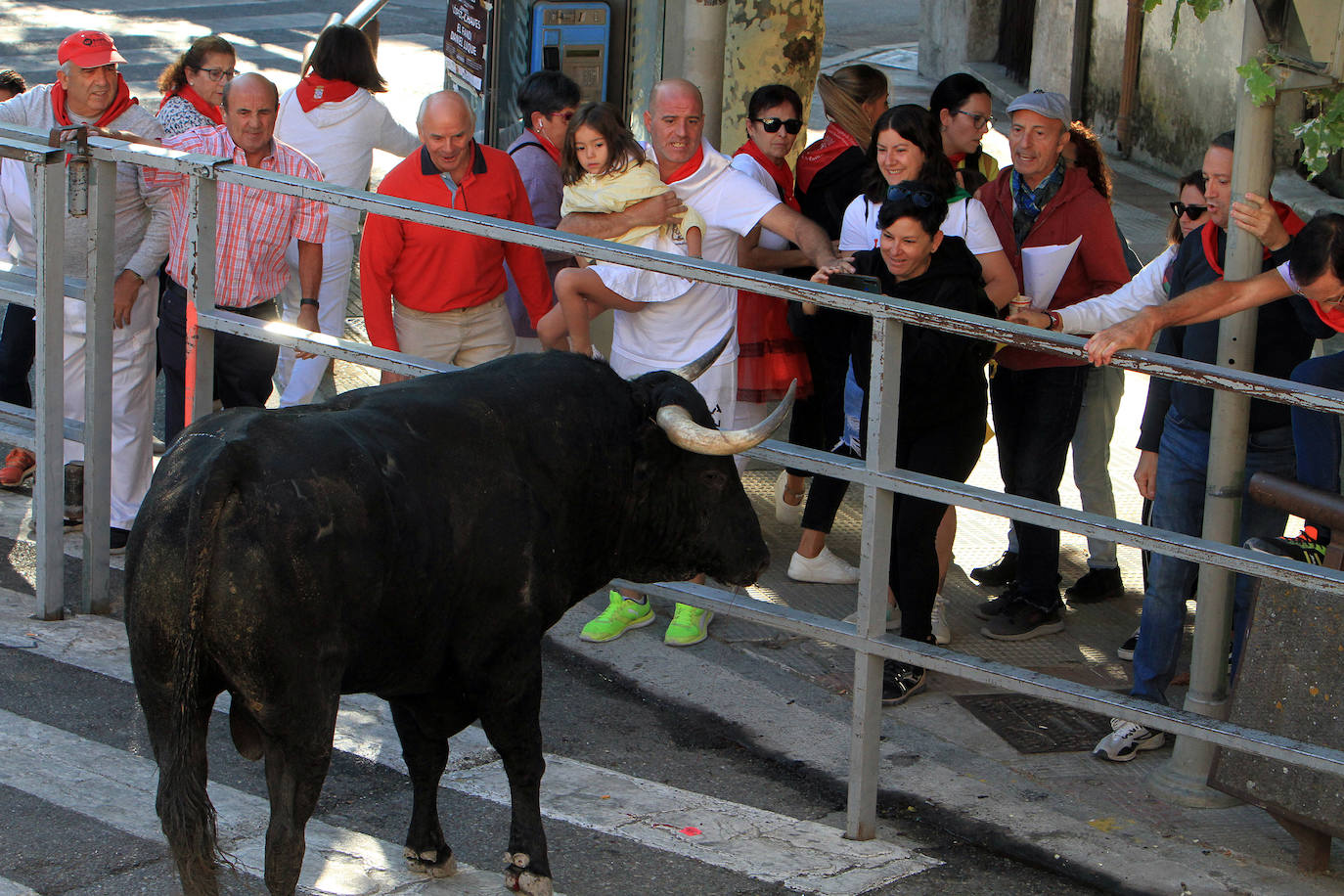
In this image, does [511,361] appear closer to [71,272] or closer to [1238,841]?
[1238,841]

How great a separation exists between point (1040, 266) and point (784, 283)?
2027 millimetres

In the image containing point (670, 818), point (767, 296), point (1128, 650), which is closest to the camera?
point (670, 818)

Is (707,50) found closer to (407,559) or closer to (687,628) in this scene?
(687,628)

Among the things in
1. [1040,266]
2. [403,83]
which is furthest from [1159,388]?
[403,83]

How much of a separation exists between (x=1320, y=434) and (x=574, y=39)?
18.2 ft

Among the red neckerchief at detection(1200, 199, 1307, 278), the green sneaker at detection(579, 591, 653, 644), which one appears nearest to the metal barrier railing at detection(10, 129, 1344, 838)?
the green sneaker at detection(579, 591, 653, 644)

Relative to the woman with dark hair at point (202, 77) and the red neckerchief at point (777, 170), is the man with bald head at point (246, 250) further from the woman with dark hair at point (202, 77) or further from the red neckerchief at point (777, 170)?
the red neckerchief at point (777, 170)

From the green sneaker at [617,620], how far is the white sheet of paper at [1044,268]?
186 centimetres

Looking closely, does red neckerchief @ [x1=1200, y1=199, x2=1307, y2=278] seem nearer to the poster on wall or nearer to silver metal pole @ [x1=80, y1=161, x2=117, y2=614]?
silver metal pole @ [x1=80, y1=161, x2=117, y2=614]

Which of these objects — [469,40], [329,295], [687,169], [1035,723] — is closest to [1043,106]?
[687,169]

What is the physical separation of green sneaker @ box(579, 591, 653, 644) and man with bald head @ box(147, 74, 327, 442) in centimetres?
155

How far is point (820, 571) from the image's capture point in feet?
21.2

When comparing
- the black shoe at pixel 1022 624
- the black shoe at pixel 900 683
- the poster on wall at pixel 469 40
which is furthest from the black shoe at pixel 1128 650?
the poster on wall at pixel 469 40

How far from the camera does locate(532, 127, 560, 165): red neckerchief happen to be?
7164mm
